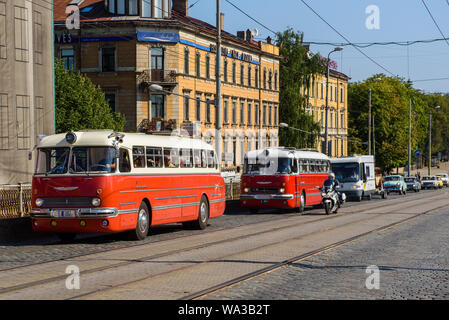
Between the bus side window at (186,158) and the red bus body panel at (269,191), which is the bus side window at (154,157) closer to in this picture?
the bus side window at (186,158)

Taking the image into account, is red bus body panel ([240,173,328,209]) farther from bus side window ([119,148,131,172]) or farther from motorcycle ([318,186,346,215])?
bus side window ([119,148,131,172])

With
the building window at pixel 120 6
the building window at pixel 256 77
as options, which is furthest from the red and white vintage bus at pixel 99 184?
the building window at pixel 256 77

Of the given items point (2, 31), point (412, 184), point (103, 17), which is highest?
point (103, 17)

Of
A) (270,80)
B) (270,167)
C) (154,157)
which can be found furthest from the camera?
(270,80)

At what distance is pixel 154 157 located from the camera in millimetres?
19938

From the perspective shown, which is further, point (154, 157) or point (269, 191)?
point (269, 191)

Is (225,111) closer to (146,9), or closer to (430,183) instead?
(146,9)

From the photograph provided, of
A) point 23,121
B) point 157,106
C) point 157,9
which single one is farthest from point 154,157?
point 157,9

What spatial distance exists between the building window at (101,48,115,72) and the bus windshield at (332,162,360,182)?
64.8 ft

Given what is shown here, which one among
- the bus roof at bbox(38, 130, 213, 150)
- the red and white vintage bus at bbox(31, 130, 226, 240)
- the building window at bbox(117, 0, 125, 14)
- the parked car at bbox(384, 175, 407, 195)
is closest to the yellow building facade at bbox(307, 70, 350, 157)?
the parked car at bbox(384, 175, 407, 195)

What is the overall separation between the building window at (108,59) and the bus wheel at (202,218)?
35.3 metres

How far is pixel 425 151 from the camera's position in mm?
152125

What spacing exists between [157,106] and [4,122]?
2230cm
